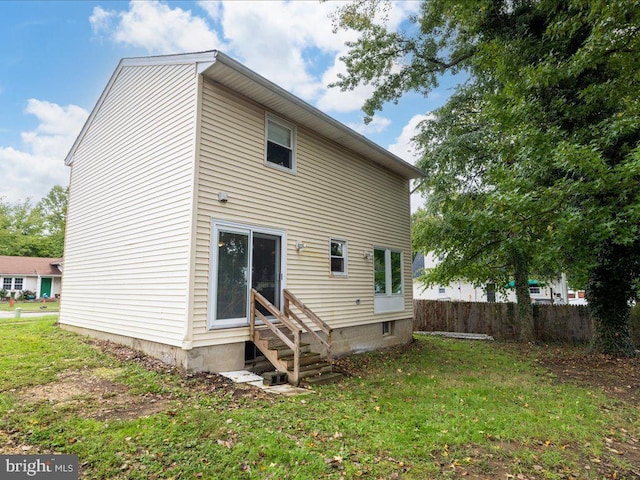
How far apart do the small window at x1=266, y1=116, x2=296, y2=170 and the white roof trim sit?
0.26 m

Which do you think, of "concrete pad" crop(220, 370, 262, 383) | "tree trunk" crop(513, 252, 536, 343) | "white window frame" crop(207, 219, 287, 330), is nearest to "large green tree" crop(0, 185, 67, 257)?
"white window frame" crop(207, 219, 287, 330)

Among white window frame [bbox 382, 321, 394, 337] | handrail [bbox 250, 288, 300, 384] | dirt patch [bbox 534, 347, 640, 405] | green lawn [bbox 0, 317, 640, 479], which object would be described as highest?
handrail [bbox 250, 288, 300, 384]

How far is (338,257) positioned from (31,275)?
32586 mm

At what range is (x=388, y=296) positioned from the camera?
444 inches

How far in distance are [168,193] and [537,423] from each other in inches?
282

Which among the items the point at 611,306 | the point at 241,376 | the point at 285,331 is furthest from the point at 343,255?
the point at 611,306

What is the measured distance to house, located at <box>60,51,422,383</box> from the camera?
6.49 meters

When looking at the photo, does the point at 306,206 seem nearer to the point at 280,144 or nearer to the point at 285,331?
the point at 280,144

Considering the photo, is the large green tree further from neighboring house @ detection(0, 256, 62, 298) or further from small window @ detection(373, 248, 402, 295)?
small window @ detection(373, 248, 402, 295)

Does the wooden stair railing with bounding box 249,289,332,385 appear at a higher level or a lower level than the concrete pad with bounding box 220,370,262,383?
higher

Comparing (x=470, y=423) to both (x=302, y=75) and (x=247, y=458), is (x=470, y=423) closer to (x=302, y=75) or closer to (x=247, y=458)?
(x=247, y=458)

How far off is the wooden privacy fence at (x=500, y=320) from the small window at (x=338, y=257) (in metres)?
7.75

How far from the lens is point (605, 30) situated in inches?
290

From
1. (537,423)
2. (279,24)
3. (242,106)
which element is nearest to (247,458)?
(537,423)
